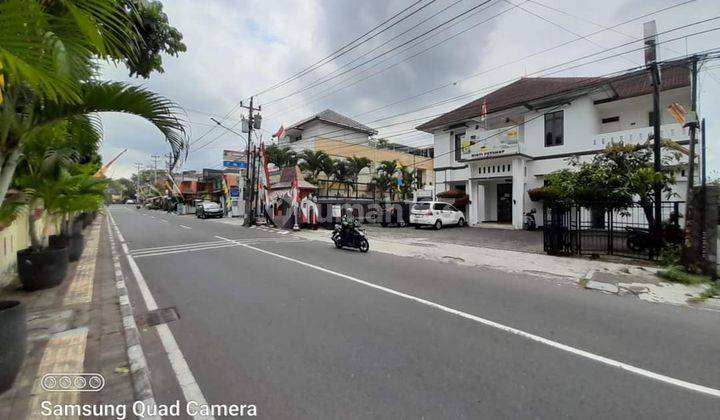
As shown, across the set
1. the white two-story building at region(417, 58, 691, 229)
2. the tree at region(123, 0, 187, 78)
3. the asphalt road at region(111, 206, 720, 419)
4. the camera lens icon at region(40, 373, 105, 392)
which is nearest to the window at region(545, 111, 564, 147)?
the white two-story building at region(417, 58, 691, 229)

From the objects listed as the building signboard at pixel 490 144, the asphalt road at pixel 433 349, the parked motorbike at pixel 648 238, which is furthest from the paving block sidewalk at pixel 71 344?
the building signboard at pixel 490 144

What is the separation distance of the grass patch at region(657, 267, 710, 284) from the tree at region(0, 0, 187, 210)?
9.86 m

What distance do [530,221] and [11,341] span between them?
2055 cm

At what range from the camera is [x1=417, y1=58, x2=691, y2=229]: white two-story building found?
17203 millimetres

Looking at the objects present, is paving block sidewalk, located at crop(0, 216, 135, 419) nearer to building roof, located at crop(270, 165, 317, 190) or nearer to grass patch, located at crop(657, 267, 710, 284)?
grass patch, located at crop(657, 267, 710, 284)

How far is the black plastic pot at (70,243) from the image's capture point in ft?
28.0

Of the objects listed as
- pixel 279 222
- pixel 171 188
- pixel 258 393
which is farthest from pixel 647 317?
pixel 171 188

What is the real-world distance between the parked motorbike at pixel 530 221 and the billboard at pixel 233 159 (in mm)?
23286

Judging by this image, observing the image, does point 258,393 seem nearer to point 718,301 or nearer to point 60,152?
point 60,152

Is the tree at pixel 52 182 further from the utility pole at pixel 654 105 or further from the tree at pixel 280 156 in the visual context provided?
the tree at pixel 280 156

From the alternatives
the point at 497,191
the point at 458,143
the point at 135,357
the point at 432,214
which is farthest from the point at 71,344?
the point at 497,191

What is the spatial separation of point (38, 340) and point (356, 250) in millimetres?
8465

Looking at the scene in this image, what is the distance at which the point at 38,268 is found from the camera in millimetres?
6156

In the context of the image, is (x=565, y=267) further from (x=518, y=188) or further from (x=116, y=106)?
(x=518, y=188)
